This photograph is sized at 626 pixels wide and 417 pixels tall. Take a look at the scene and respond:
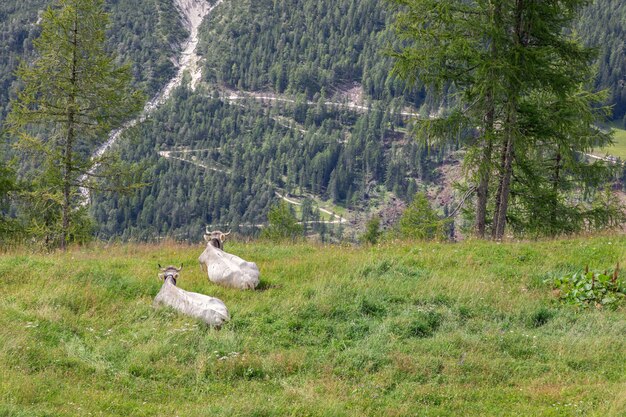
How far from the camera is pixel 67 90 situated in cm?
2747

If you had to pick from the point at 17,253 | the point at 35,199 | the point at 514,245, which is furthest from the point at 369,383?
the point at 35,199

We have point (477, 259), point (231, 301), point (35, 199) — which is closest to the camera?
point (231, 301)

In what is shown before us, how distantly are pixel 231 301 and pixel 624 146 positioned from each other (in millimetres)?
208147

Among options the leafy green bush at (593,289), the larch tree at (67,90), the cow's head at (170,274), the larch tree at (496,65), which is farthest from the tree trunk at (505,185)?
the larch tree at (67,90)

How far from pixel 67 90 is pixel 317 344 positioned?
2047 centimetres

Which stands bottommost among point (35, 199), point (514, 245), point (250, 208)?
point (250, 208)

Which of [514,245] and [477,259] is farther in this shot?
[514,245]

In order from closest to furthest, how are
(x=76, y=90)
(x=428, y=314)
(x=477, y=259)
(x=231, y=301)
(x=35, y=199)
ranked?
(x=428, y=314), (x=231, y=301), (x=477, y=259), (x=76, y=90), (x=35, y=199)

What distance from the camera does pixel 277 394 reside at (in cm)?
946

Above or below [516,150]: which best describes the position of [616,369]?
below

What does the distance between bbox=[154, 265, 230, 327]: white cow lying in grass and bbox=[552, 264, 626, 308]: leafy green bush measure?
7.34m

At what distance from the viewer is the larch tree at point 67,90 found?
90.7 ft

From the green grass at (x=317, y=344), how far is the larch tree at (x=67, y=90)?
13078 millimetres

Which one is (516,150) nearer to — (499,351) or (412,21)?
(412,21)
